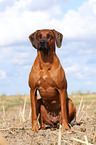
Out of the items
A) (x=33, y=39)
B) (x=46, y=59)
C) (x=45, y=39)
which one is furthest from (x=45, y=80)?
(x=33, y=39)

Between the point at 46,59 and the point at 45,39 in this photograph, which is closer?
the point at 45,39

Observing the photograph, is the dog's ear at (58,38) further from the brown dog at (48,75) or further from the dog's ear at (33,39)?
the dog's ear at (33,39)

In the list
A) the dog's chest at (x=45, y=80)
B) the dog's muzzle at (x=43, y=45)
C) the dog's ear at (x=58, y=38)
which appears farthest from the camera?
the dog's ear at (x=58, y=38)

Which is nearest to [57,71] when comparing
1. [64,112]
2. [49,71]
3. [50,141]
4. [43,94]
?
[49,71]

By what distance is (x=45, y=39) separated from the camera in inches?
150

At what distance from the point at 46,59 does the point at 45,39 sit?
372mm

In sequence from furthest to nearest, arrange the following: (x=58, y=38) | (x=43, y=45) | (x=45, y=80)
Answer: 1. (x=58, y=38)
2. (x=45, y=80)
3. (x=43, y=45)

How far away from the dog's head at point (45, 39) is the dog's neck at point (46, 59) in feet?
0.45

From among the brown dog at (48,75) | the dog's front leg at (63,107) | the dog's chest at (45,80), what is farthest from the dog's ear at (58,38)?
the dog's front leg at (63,107)

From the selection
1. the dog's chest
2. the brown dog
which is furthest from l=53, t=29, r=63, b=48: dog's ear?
the dog's chest

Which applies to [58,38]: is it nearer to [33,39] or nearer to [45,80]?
[33,39]

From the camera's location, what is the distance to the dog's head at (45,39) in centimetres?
377

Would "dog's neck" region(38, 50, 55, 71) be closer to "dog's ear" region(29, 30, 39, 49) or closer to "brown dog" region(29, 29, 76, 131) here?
"brown dog" region(29, 29, 76, 131)

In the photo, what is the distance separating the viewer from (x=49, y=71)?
3.95 m
